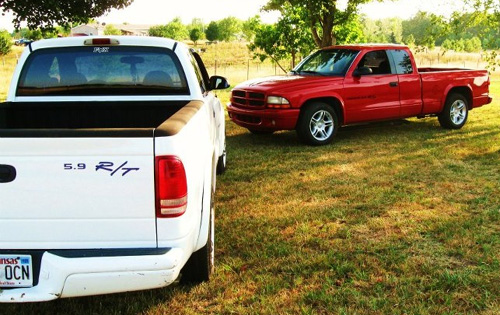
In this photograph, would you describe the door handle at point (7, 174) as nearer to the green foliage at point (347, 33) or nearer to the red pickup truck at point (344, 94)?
the red pickup truck at point (344, 94)

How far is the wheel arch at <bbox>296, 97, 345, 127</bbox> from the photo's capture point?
865 centimetres

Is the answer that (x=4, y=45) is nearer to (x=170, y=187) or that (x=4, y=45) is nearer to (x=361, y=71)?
(x=361, y=71)

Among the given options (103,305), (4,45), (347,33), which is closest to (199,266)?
(103,305)

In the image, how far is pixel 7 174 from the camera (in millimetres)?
2426

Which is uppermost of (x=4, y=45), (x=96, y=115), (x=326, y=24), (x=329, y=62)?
(x=4, y=45)

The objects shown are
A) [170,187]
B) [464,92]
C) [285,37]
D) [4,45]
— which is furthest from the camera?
[4,45]

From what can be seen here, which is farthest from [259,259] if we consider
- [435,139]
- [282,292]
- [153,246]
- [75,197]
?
[435,139]

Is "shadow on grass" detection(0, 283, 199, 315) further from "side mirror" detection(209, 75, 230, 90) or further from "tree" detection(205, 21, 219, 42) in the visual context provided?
"tree" detection(205, 21, 219, 42)

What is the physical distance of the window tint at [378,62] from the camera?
31.0ft

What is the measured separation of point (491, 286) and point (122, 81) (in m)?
3.44

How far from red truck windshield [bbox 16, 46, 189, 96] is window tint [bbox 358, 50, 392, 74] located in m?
5.88

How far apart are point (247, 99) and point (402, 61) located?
128 inches

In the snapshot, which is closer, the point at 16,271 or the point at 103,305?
the point at 16,271

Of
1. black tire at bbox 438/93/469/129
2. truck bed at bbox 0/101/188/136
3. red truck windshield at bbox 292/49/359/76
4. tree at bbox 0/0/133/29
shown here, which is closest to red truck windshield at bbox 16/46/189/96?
truck bed at bbox 0/101/188/136
